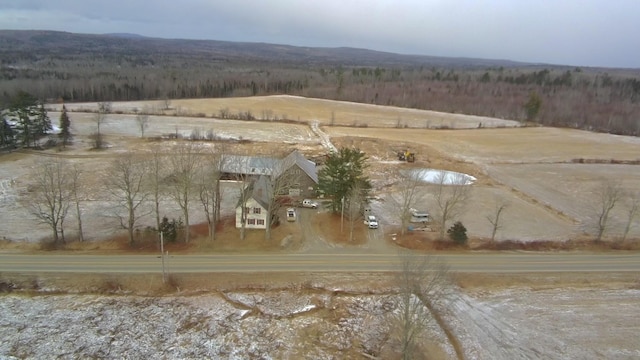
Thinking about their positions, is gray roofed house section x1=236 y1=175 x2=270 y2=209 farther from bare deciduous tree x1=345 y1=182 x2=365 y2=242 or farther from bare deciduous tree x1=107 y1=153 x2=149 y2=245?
bare deciduous tree x1=107 y1=153 x2=149 y2=245

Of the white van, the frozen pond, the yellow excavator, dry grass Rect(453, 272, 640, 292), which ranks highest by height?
the yellow excavator

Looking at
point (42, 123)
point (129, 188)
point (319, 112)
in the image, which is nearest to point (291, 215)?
point (129, 188)

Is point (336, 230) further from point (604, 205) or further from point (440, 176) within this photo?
point (604, 205)

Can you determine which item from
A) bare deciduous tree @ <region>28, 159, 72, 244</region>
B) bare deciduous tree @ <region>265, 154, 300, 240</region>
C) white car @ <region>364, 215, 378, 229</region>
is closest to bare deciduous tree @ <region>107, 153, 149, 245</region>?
bare deciduous tree @ <region>28, 159, 72, 244</region>

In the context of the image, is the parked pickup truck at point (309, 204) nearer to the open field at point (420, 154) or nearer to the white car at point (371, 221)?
the white car at point (371, 221)

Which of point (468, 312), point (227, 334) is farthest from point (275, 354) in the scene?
point (468, 312)

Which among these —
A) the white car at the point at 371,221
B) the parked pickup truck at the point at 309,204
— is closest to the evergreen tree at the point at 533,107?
the white car at the point at 371,221
